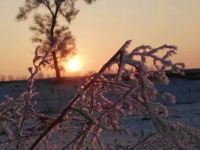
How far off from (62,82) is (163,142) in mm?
27502

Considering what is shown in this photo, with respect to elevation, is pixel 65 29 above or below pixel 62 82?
above

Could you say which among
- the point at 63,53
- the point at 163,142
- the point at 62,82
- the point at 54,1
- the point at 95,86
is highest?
A: the point at 54,1

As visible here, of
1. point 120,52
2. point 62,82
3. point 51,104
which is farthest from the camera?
point 62,82

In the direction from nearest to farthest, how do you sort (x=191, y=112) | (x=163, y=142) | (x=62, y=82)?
(x=163, y=142) → (x=191, y=112) → (x=62, y=82)

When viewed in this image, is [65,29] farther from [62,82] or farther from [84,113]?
[84,113]

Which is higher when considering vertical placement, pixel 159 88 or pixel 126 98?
pixel 159 88

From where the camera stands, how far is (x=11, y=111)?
2.54 meters

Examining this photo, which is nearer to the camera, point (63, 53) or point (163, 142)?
point (163, 142)

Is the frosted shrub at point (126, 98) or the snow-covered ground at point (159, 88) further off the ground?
the snow-covered ground at point (159, 88)

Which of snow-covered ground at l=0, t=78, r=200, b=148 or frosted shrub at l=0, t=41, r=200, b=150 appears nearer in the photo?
frosted shrub at l=0, t=41, r=200, b=150

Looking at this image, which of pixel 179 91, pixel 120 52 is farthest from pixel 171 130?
pixel 179 91

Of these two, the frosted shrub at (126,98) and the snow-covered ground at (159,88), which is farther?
the snow-covered ground at (159,88)

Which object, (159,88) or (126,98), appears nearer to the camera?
(126,98)

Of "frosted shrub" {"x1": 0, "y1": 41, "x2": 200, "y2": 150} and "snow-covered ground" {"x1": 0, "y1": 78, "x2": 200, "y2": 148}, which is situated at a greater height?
"snow-covered ground" {"x1": 0, "y1": 78, "x2": 200, "y2": 148}
